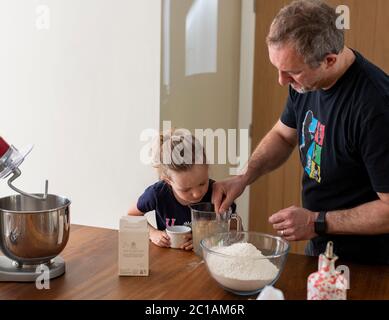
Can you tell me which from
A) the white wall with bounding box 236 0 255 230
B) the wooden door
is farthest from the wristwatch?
the white wall with bounding box 236 0 255 230

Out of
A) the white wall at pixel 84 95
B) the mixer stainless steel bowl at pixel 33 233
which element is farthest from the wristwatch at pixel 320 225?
the white wall at pixel 84 95

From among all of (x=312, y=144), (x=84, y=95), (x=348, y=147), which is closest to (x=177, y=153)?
(x=312, y=144)

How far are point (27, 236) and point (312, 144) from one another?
36.0 inches

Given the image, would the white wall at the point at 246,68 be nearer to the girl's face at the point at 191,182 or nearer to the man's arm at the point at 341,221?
the girl's face at the point at 191,182

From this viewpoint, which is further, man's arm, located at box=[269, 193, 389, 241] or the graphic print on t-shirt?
the graphic print on t-shirt

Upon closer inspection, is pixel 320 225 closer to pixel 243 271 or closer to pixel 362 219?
pixel 362 219

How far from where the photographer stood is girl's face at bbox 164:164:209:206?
1.78m

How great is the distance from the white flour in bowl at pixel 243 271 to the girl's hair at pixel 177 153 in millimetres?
531

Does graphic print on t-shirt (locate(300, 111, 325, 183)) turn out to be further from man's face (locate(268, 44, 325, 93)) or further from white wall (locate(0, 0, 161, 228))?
white wall (locate(0, 0, 161, 228))

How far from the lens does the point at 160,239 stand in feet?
5.54

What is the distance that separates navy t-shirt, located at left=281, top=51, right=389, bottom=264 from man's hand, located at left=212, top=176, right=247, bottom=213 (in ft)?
0.73

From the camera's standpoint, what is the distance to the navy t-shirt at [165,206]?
75.6 inches
